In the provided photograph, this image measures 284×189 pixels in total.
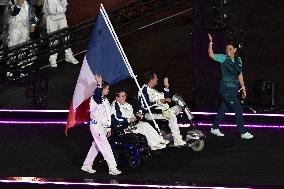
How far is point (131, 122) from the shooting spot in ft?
48.1

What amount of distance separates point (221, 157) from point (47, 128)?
161 inches

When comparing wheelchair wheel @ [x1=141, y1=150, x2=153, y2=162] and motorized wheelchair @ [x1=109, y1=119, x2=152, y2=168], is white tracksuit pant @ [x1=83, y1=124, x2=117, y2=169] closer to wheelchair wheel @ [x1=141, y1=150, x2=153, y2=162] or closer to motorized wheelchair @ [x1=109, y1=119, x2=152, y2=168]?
motorized wheelchair @ [x1=109, y1=119, x2=152, y2=168]

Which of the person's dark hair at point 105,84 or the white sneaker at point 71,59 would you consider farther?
the white sneaker at point 71,59

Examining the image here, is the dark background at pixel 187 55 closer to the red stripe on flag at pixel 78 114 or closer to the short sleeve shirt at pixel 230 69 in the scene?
the short sleeve shirt at pixel 230 69

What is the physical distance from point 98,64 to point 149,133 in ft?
5.38

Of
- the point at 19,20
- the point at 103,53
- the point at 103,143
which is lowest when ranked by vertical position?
the point at 103,143

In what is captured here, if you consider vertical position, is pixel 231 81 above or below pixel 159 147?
above

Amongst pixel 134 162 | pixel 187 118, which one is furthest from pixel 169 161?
pixel 187 118

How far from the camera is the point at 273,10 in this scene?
19625 mm

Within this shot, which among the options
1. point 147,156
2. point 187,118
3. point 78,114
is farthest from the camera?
point 187,118

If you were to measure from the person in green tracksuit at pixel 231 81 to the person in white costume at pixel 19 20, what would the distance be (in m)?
5.08

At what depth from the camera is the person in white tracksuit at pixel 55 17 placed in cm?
1980

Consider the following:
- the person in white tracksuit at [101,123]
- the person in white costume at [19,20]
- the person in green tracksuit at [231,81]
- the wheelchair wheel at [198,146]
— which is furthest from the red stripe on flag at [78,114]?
the person in white costume at [19,20]

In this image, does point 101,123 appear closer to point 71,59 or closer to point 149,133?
point 149,133
